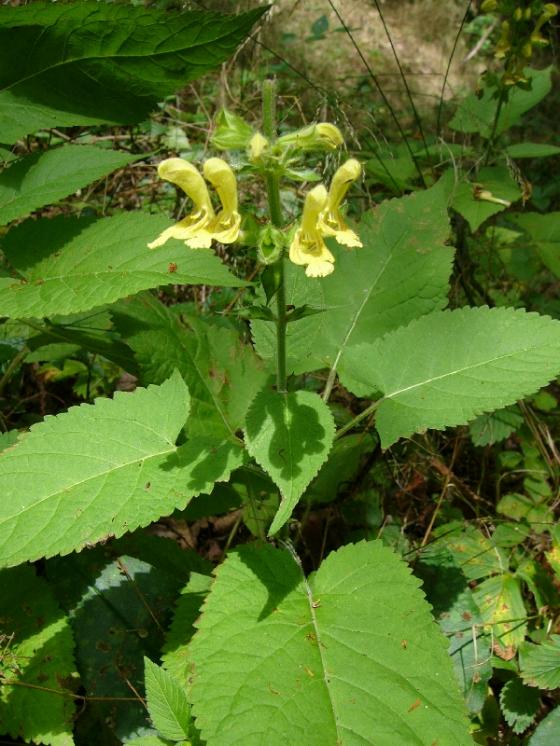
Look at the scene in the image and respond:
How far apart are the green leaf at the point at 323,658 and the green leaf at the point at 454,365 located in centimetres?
41

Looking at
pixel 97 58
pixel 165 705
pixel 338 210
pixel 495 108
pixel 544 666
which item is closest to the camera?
pixel 165 705

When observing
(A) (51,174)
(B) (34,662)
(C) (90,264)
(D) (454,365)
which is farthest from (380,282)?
(B) (34,662)

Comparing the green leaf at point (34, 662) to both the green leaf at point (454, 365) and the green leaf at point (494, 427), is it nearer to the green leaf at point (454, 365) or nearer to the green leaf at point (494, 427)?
the green leaf at point (454, 365)

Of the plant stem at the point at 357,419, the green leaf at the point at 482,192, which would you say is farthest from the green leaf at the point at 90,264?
the green leaf at the point at 482,192

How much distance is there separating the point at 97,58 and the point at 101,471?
4.52ft

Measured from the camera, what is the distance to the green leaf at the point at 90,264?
173 cm

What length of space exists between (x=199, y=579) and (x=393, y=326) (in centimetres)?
109

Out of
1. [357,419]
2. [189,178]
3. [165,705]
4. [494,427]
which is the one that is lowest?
[494,427]

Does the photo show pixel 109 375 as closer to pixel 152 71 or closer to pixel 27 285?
pixel 27 285

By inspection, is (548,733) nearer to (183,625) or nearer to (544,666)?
(544,666)

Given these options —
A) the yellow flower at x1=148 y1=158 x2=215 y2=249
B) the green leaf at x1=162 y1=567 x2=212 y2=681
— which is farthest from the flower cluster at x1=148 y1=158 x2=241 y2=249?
the green leaf at x1=162 y1=567 x2=212 y2=681

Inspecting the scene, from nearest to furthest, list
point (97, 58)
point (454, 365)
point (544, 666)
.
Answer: point (544, 666)
point (454, 365)
point (97, 58)

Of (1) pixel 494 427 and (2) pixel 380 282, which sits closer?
(2) pixel 380 282

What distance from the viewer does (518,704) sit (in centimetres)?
191
